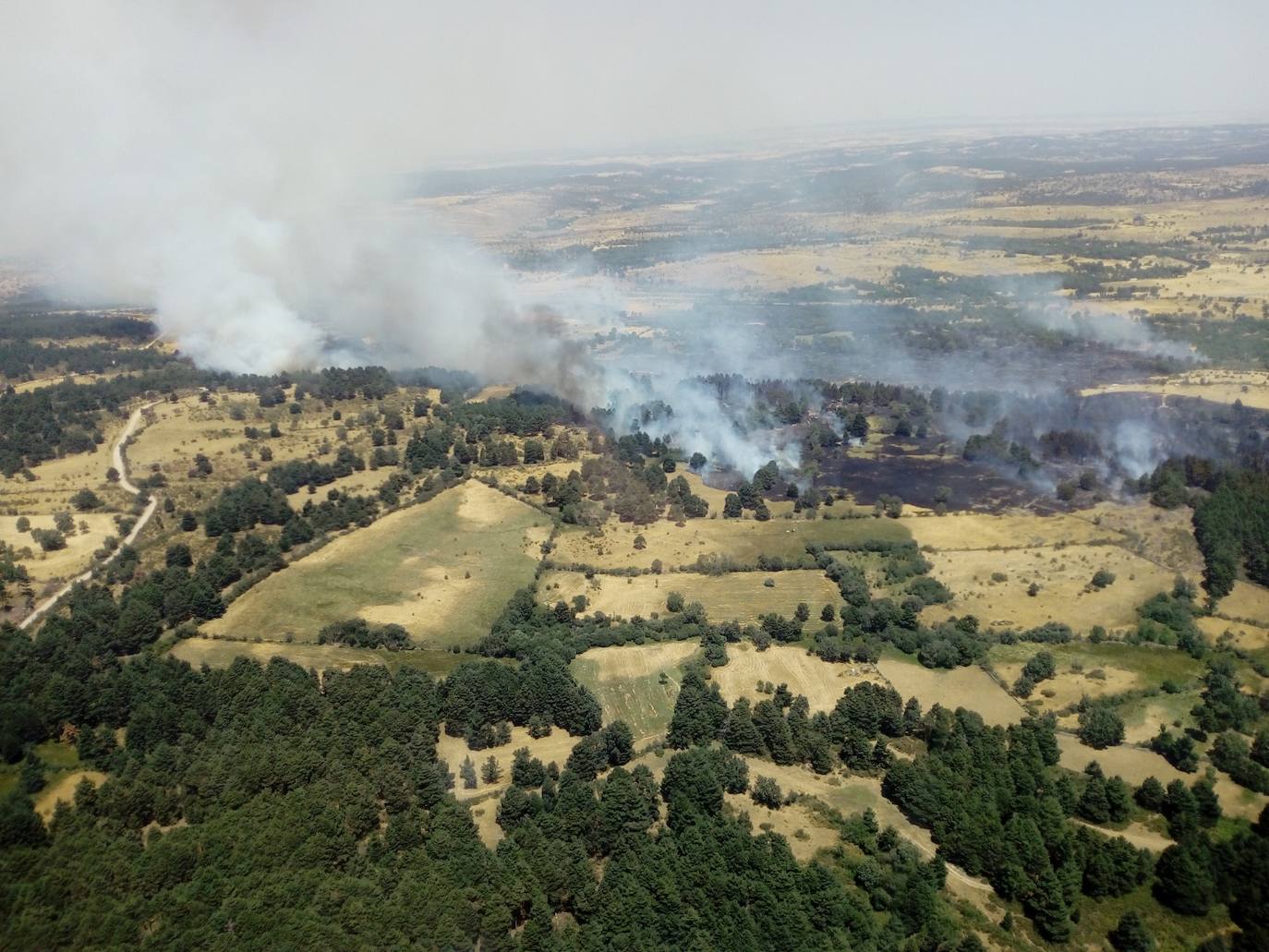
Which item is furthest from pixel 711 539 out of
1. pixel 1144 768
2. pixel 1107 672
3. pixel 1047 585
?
pixel 1144 768

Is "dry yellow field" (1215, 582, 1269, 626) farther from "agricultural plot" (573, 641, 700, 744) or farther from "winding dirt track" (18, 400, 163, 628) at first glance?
"winding dirt track" (18, 400, 163, 628)

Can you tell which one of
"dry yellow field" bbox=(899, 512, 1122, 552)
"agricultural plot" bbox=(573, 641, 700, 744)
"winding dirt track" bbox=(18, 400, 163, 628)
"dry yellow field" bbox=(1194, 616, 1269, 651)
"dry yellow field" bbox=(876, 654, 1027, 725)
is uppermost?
"winding dirt track" bbox=(18, 400, 163, 628)

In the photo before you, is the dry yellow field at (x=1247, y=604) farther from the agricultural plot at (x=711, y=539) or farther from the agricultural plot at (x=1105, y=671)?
the agricultural plot at (x=711, y=539)

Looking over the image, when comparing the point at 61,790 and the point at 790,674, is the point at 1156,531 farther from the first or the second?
the point at 61,790

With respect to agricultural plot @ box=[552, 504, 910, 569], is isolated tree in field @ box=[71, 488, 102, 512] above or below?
above

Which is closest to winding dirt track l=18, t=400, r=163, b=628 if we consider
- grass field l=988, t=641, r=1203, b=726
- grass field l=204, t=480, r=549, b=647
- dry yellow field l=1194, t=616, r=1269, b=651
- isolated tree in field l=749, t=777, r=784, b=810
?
grass field l=204, t=480, r=549, b=647

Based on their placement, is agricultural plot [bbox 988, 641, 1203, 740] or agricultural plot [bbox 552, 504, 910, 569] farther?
agricultural plot [bbox 552, 504, 910, 569]
